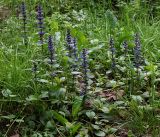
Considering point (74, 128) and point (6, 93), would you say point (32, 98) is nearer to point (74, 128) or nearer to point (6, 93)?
point (6, 93)

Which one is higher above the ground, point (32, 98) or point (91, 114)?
point (32, 98)

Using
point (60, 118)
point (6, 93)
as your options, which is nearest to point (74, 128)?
point (60, 118)

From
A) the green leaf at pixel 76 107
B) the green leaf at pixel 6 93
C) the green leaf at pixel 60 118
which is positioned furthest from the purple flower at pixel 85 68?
the green leaf at pixel 6 93

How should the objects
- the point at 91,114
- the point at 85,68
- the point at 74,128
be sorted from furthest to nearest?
1. the point at 85,68
2. the point at 91,114
3. the point at 74,128

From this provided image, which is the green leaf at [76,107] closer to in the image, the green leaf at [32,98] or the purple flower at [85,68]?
the purple flower at [85,68]

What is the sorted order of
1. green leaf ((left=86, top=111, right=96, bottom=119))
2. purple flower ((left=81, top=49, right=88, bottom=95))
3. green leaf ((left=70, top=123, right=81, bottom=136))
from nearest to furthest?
green leaf ((left=70, top=123, right=81, bottom=136)), green leaf ((left=86, top=111, right=96, bottom=119)), purple flower ((left=81, top=49, right=88, bottom=95))

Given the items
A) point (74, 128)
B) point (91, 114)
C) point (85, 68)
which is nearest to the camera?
point (74, 128)

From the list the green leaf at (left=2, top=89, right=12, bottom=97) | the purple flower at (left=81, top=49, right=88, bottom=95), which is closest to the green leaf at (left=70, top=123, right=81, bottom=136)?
the purple flower at (left=81, top=49, right=88, bottom=95)

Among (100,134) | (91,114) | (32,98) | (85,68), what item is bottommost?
(100,134)

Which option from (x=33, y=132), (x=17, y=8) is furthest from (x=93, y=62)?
(x=17, y=8)

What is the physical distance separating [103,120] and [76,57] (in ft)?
2.16

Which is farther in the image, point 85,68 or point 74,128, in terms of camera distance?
point 85,68

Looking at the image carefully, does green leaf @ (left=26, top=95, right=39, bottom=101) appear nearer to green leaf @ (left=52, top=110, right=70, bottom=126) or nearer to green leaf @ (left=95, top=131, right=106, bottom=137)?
green leaf @ (left=52, top=110, right=70, bottom=126)

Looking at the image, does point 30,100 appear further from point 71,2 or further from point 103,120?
point 71,2
